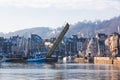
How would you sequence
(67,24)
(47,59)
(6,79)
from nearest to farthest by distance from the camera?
(6,79)
(67,24)
(47,59)

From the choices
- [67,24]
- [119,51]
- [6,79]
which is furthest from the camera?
[119,51]

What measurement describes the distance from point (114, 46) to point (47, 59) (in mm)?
52587

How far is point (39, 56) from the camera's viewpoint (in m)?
152

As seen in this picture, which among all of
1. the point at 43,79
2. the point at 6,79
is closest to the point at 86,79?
the point at 43,79

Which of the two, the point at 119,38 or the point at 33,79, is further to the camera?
the point at 119,38

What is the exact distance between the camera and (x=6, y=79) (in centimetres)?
5478

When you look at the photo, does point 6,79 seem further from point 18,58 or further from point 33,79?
point 18,58

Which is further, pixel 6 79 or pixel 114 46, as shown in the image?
pixel 114 46

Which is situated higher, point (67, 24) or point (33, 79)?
point (67, 24)

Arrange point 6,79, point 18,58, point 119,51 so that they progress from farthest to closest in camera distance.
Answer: point 119,51 < point 18,58 < point 6,79

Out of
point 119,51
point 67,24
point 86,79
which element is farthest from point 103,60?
point 86,79

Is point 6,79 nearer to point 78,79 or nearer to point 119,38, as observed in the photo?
point 78,79

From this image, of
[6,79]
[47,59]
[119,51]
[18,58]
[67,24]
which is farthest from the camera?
[119,51]

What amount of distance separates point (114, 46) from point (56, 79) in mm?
131310
